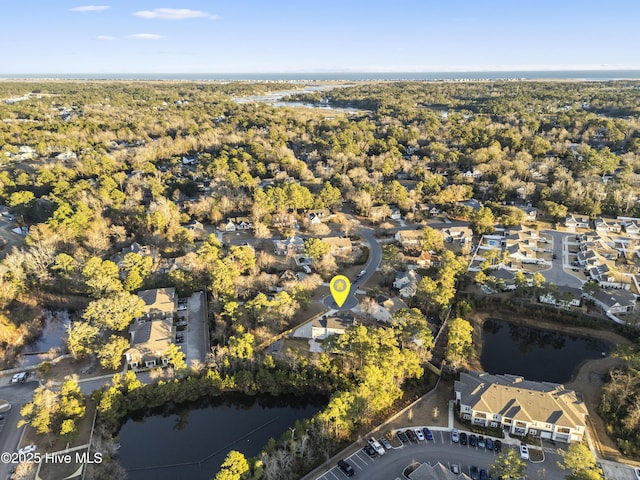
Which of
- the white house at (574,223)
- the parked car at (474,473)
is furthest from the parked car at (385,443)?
the white house at (574,223)

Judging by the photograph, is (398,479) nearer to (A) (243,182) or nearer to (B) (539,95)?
(A) (243,182)

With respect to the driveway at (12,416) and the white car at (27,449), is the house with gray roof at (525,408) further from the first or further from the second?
the driveway at (12,416)

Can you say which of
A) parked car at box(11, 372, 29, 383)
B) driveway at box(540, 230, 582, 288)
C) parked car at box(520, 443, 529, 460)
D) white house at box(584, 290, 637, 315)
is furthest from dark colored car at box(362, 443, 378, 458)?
driveway at box(540, 230, 582, 288)

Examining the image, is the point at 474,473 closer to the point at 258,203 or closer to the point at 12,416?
the point at 12,416

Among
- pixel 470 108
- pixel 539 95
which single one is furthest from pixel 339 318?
pixel 539 95

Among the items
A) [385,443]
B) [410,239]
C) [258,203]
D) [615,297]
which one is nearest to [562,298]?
[615,297]

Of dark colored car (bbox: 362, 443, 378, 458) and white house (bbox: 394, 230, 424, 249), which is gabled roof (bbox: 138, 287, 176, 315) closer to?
dark colored car (bbox: 362, 443, 378, 458)
